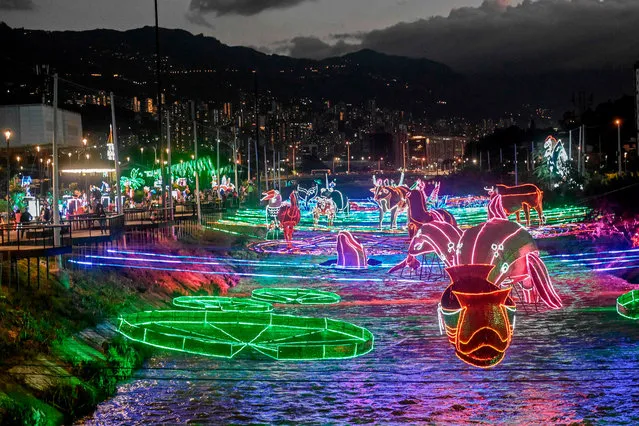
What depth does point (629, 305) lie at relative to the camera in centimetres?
3094

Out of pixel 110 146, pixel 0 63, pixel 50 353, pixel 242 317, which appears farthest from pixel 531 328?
pixel 0 63

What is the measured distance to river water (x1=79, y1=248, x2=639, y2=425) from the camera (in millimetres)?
19250

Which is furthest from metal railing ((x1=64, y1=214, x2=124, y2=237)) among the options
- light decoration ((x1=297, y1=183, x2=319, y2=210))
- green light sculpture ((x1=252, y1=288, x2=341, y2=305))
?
light decoration ((x1=297, y1=183, x2=319, y2=210))

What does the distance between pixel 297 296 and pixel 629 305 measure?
12119 millimetres

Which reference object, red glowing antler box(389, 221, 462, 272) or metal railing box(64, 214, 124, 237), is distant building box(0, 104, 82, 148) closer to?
metal railing box(64, 214, 124, 237)

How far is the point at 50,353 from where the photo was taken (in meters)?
20.7

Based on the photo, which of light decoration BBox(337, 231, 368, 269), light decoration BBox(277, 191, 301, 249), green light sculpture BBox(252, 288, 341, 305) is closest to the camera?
green light sculpture BBox(252, 288, 341, 305)

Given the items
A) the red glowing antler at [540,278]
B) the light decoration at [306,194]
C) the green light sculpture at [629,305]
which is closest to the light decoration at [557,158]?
the light decoration at [306,194]

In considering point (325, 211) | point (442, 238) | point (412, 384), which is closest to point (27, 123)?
point (442, 238)

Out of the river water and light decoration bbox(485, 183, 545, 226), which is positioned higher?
light decoration bbox(485, 183, 545, 226)

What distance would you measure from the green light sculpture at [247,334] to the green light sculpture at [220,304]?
67cm

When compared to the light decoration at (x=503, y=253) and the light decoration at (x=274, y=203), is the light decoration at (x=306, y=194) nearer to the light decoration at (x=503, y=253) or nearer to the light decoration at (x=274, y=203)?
the light decoration at (x=274, y=203)

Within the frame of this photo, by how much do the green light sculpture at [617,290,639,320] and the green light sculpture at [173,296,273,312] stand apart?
475 inches

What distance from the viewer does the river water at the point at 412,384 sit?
19250 mm
